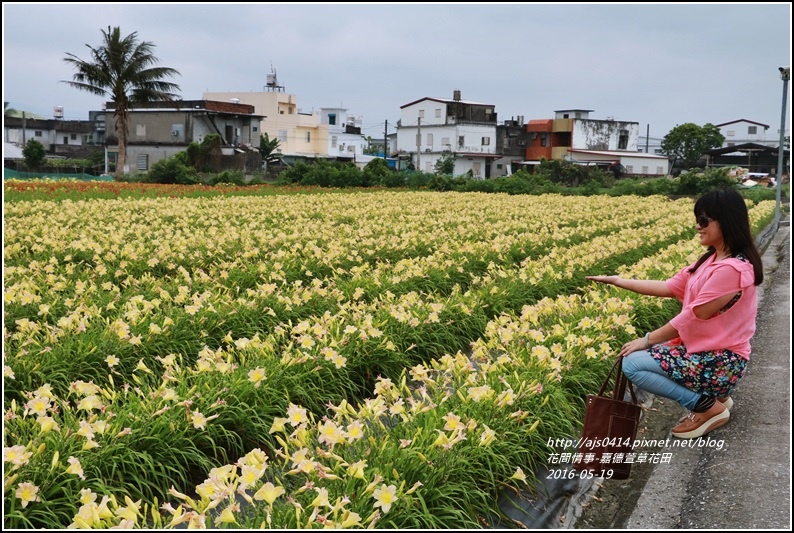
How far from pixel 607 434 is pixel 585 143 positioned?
2460 inches

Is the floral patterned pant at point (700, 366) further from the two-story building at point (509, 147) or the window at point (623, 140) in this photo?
the window at point (623, 140)

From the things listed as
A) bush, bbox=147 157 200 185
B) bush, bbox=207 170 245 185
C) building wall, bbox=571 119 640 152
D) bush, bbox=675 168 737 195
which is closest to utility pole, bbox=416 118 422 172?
building wall, bbox=571 119 640 152

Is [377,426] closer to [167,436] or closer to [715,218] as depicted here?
[167,436]

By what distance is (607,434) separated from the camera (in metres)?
3.85

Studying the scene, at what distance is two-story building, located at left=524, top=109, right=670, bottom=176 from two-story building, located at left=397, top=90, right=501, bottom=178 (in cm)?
417

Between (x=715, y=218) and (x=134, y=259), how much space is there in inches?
251

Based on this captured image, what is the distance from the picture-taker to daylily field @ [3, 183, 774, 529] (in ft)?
10.1

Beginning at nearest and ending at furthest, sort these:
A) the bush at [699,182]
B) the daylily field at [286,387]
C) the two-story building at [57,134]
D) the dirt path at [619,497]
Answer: the daylily field at [286,387] < the dirt path at [619,497] < the bush at [699,182] < the two-story building at [57,134]

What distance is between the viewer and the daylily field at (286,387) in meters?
3.08

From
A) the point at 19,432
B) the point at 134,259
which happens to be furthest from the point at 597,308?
the point at 134,259

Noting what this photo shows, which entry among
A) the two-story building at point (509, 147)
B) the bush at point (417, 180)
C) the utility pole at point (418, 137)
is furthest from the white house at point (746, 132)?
the bush at point (417, 180)

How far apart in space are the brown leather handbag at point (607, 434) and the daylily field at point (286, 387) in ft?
0.81

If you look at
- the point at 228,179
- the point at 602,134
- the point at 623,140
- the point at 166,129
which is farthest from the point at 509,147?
the point at 228,179

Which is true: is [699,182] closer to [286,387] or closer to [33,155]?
[286,387]
